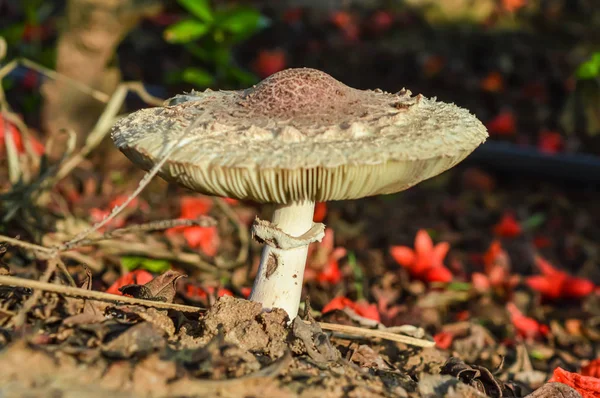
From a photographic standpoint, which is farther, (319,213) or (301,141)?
(319,213)

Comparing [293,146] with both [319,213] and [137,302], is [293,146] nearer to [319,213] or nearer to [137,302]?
[137,302]

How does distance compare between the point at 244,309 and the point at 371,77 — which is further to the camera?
the point at 371,77

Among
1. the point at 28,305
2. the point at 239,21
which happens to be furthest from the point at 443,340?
the point at 239,21

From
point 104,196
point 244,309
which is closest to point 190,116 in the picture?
point 244,309

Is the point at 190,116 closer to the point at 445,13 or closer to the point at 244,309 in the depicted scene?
the point at 244,309

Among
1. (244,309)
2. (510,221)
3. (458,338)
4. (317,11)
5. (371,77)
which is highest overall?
(317,11)

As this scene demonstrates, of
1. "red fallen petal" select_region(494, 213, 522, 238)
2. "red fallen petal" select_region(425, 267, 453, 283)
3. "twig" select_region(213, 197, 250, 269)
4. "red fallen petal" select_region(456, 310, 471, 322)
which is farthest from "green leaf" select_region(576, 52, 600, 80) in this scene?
"twig" select_region(213, 197, 250, 269)
